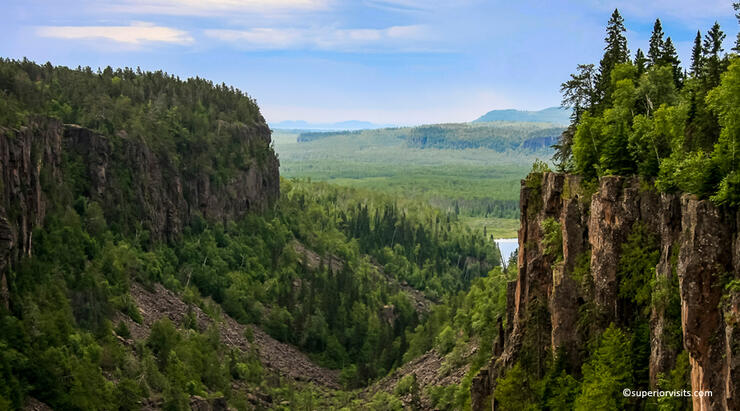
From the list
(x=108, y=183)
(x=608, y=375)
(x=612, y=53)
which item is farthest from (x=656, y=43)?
(x=108, y=183)

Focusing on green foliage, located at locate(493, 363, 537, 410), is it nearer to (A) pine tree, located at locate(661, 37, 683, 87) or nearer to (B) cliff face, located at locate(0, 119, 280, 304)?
(A) pine tree, located at locate(661, 37, 683, 87)

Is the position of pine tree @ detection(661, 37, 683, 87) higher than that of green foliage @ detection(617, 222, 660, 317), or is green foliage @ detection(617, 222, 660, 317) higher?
pine tree @ detection(661, 37, 683, 87)

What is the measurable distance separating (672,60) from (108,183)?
88168 millimetres

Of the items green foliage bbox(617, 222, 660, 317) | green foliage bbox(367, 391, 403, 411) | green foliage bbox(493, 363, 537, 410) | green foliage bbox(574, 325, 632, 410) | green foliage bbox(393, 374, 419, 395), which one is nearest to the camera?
green foliage bbox(574, 325, 632, 410)

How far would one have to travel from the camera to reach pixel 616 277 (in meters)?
63.5

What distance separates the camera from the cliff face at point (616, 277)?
4966 centimetres

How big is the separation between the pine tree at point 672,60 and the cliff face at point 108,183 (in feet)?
218

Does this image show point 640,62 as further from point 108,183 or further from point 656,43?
point 108,183

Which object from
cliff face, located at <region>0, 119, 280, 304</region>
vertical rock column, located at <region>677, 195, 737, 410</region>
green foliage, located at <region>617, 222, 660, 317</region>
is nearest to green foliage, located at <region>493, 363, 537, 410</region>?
green foliage, located at <region>617, 222, 660, 317</region>

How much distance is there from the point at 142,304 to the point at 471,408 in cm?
6184

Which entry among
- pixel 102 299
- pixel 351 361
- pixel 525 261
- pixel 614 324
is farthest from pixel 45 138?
pixel 614 324

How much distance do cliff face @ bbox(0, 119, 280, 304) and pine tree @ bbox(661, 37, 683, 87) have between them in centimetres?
6645

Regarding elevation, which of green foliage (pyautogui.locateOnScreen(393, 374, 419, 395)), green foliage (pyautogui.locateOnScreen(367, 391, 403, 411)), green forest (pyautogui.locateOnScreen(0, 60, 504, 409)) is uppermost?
green forest (pyautogui.locateOnScreen(0, 60, 504, 409))

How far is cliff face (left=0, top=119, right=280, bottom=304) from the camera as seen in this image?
110 m
